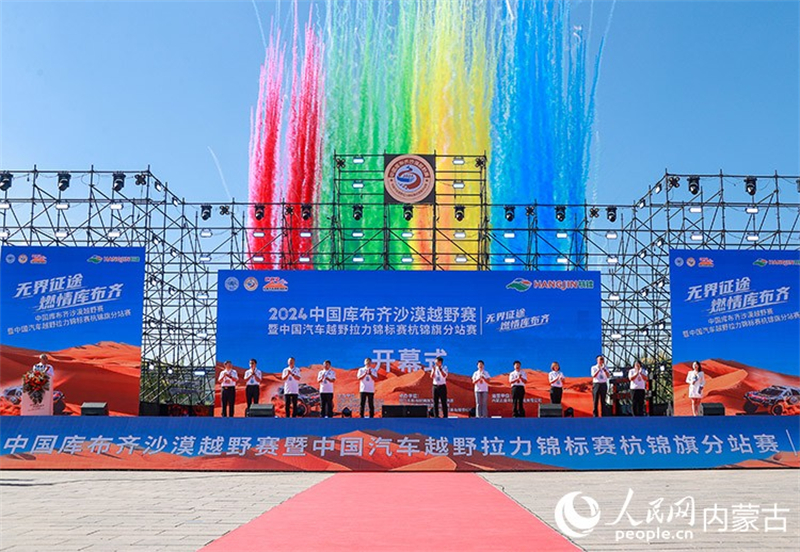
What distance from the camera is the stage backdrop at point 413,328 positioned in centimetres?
1827

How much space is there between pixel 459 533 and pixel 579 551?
108cm

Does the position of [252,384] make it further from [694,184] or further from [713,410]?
[694,184]

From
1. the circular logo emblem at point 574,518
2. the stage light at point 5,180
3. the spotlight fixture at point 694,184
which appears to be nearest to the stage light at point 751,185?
the spotlight fixture at point 694,184

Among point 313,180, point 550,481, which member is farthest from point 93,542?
point 313,180

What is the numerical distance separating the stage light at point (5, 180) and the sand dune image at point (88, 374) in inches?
159

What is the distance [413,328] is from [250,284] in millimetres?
3760

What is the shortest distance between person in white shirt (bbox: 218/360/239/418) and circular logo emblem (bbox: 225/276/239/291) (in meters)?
2.10

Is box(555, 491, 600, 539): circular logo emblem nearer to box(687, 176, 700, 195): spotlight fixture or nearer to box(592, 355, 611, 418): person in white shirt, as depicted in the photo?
box(592, 355, 611, 418): person in white shirt

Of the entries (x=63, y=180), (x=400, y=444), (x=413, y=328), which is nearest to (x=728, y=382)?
(x=413, y=328)

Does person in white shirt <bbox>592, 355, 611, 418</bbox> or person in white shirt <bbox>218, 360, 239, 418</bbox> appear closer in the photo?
Answer: person in white shirt <bbox>218, 360, 239, 418</bbox>

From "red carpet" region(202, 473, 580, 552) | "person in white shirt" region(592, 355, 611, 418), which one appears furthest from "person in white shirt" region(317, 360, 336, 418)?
"red carpet" region(202, 473, 580, 552)

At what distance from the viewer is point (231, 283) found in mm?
18609

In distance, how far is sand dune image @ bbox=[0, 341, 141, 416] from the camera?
715 inches

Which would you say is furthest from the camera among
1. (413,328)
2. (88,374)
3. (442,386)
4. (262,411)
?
(413,328)
